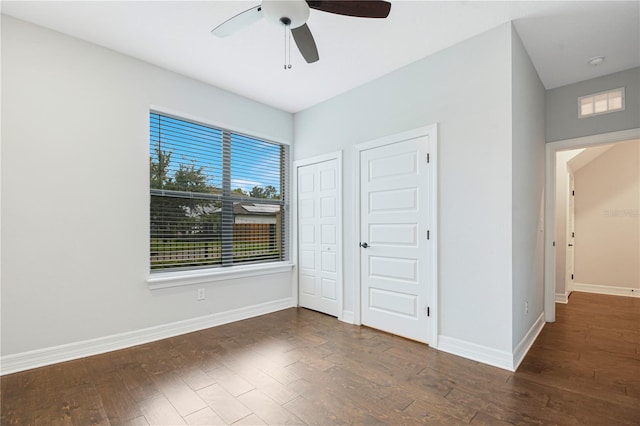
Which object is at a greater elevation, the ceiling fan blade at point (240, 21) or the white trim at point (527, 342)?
the ceiling fan blade at point (240, 21)

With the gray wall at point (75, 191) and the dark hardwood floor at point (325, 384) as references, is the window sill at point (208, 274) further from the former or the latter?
the dark hardwood floor at point (325, 384)

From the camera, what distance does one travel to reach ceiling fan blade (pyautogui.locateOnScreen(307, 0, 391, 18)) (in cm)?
180

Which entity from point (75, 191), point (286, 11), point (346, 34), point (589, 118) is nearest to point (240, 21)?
point (286, 11)

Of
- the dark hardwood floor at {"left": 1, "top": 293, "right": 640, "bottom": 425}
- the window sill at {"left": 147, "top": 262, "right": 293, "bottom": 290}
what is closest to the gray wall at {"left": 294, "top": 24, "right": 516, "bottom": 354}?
the dark hardwood floor at {"left": 1, "top": 293, "right": 640, "bottom": 425}

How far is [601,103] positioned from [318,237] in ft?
12.1

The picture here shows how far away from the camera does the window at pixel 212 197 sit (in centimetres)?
336

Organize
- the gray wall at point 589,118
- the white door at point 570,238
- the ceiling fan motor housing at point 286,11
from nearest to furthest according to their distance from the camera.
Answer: the ceiling fan motor housing at point 286,11 → the gray wall at point 589,118 → the white door at point 570,238

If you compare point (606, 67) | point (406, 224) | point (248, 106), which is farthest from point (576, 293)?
point (248, 106)

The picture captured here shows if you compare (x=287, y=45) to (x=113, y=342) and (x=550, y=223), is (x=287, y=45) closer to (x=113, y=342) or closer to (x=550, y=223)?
(x=113, y=342)

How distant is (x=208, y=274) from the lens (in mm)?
3568

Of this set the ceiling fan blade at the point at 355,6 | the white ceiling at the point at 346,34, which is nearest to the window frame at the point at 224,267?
the white ceiling at the point at 346,34

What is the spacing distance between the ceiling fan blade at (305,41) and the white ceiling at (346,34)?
43 centimetres

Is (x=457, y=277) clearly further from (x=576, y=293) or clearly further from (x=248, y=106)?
(x=576, y=293)

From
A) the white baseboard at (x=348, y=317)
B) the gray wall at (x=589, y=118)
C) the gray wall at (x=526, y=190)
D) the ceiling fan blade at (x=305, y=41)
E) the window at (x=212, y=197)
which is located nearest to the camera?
the ceiling fan blade at (x=305, y=41)
